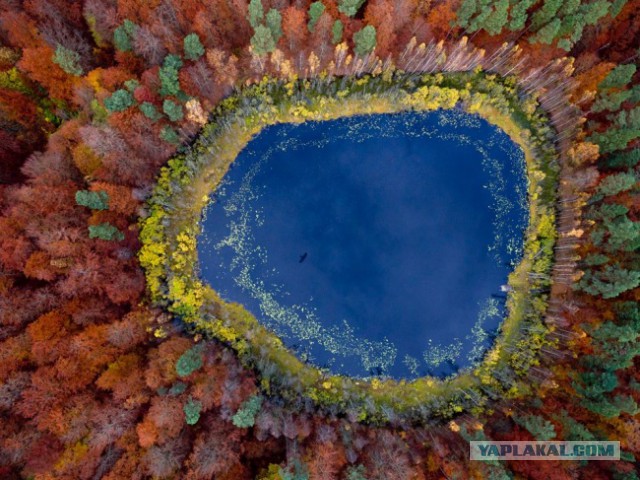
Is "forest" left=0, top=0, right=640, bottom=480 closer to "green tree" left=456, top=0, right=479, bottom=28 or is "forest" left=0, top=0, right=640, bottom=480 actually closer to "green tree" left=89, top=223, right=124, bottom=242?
"green tree" left=89, top=223, right=124, bottom=242

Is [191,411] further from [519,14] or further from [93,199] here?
[519,14]

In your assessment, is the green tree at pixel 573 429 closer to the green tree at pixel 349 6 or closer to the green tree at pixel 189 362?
the green tree at pixel 189 362

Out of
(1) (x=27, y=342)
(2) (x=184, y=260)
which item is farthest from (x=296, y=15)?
(1) (x=27, y=342)

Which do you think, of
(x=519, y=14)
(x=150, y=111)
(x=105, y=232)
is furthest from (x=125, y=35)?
(x=519, y=14)

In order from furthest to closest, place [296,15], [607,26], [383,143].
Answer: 1. [383,143]
2. [607,26]
3. [296,15]

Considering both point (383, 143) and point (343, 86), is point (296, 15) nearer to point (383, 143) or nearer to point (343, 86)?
point (343, 86)

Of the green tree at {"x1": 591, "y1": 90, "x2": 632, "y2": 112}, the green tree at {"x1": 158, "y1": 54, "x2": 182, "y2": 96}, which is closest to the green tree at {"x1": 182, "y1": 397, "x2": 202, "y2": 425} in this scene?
the green tree at {"x1": 158, "y1": 54, "x2": 182, "y2": 96}

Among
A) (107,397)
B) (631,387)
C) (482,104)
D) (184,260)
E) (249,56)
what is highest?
(482,104)
